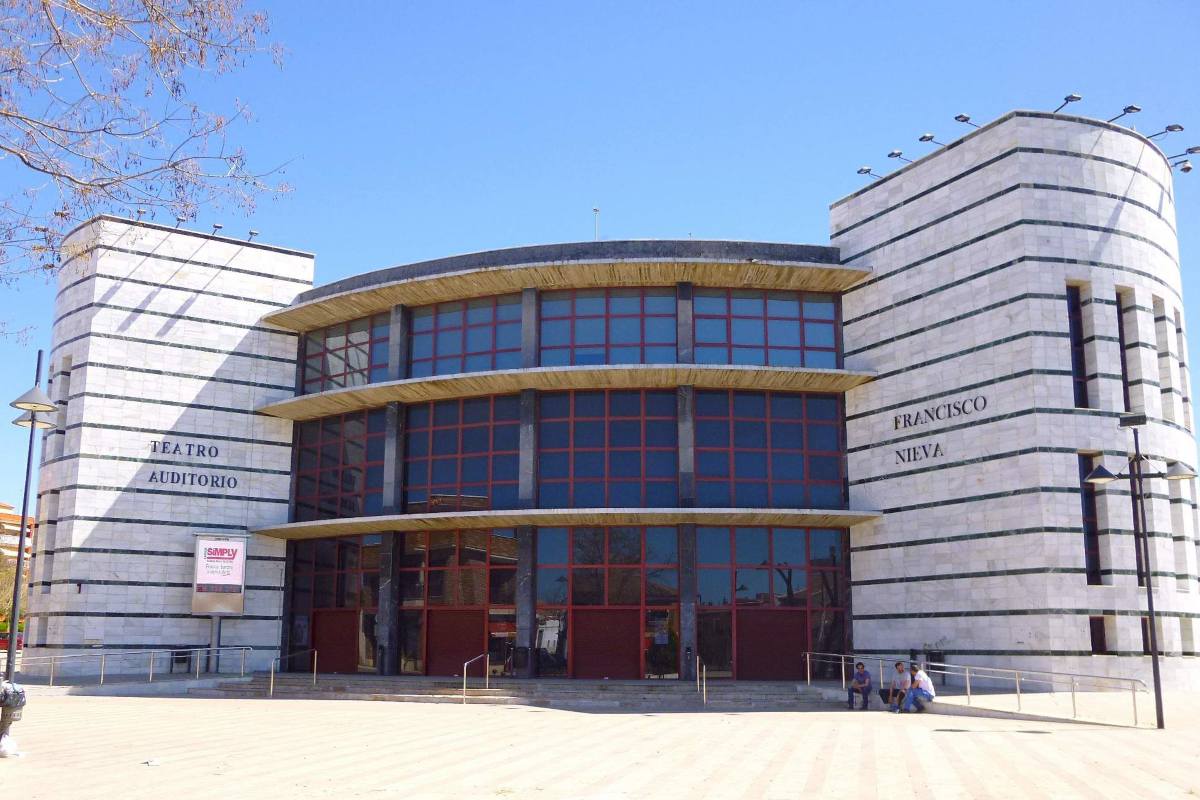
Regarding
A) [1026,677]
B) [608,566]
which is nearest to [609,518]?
[608,566]

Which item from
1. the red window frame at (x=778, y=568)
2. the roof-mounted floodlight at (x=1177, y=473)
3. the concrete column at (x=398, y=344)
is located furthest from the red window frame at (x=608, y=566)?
the roof-mounted floodlight at (x=1177, y=473)

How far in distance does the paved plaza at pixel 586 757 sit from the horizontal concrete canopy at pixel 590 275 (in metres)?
13.6

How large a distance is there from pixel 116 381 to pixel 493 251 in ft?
44.1

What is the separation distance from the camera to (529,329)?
110 ft

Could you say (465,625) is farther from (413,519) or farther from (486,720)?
(486,720)

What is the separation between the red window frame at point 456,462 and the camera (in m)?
33.5

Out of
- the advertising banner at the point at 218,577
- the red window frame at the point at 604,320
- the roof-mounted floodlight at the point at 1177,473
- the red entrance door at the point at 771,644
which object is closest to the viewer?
the roof-mounted floodlight at the point at 1177,473

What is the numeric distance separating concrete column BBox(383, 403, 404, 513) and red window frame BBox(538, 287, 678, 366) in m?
5.03

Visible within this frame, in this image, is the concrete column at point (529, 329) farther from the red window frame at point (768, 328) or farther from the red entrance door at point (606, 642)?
the red entrance door at point (606, 642)

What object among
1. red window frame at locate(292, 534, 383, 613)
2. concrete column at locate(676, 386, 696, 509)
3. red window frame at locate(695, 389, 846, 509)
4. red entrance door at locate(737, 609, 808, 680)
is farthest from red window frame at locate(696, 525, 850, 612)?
red window frame at locate(292, 534, 383, 613)

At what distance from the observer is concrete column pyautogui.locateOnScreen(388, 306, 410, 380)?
35.2m

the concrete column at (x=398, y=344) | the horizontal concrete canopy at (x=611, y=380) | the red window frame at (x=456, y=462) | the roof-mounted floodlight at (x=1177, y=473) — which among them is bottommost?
the roof-mounted floodlight at (x=1177, y=473)

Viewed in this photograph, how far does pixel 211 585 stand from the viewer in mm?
35312

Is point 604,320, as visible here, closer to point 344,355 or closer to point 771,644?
point 344,355
